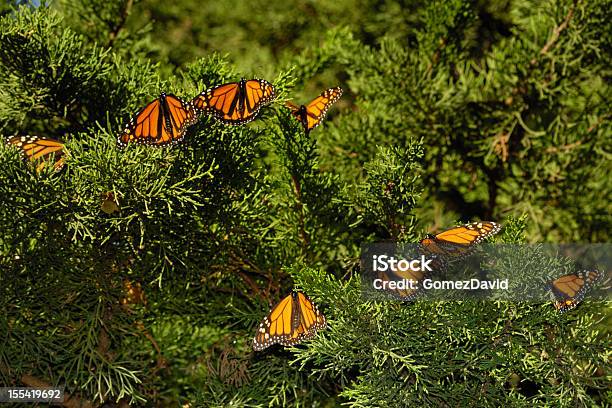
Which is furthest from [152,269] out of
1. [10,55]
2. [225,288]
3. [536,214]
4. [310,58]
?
[536,214]

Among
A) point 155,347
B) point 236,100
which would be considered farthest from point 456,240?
point 155,347

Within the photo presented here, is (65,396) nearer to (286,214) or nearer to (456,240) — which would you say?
(286,214)

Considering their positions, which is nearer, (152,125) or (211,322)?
(152,125)

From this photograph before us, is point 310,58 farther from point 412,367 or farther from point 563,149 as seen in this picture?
point 412,367

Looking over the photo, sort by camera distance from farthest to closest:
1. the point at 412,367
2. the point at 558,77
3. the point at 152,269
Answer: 1. the point at 558,77
2. the point at 152,269
3. the point at 412,367

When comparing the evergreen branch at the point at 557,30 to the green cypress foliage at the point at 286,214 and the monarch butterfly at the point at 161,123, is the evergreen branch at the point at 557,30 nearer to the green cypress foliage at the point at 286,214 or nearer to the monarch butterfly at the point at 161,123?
the green cypress foliage at the point at 286,214
